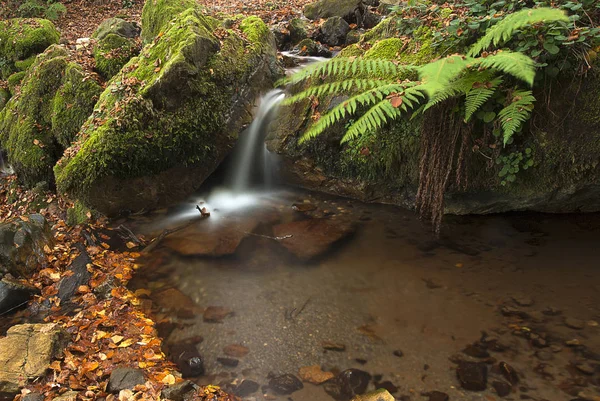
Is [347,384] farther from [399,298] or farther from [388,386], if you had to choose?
[399,298]

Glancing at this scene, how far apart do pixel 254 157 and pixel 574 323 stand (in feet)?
14.7

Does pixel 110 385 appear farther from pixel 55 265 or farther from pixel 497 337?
pixel 497 337

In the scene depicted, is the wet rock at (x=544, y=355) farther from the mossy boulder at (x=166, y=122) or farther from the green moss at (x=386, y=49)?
the mossy boulder at (x=166, y=122)

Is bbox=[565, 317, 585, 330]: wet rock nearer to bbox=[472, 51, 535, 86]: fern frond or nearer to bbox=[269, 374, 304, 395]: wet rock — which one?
bbox=[472, 51, 535, 86]: fern frond

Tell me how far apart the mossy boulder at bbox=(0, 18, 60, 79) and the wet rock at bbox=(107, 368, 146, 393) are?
8802 mm

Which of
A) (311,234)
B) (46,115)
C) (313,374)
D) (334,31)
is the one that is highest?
(334,31)

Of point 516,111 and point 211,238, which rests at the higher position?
point 516,111

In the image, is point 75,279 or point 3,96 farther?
point 3,96

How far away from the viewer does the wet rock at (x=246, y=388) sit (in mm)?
2789

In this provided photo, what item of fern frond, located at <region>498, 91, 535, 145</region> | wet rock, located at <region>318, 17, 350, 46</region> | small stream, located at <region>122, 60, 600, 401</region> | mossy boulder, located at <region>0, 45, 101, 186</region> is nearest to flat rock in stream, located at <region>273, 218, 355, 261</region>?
small stream, located at <region>122, 60, 600, 401</region>

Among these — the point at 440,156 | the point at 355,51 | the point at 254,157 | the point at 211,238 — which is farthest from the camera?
the point at 254,157

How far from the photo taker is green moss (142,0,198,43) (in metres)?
6.80

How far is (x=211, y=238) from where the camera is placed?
4.82 meters

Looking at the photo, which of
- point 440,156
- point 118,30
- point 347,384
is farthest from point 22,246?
point 118,30
